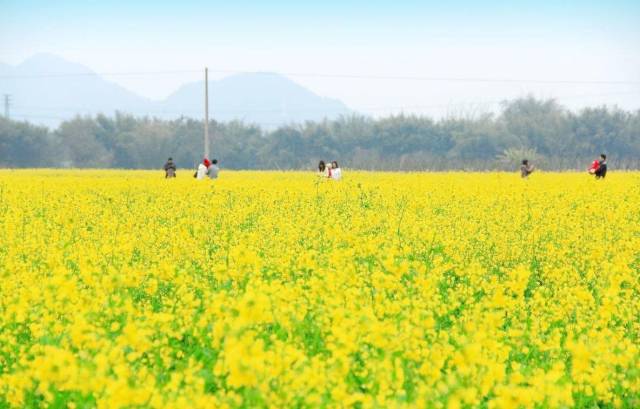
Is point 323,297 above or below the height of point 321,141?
below

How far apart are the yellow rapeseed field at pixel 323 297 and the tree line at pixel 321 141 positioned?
167 ft

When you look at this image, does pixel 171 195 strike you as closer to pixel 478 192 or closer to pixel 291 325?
pixel 478 192

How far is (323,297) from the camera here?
293 inches

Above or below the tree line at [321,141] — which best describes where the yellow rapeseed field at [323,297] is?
below

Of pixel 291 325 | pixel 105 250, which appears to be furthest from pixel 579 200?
pixel 291 325

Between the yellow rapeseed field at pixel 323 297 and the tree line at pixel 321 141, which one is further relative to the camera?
the tree line at pixel 321 141

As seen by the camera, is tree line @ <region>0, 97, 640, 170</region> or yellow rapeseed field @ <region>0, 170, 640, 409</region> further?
tree line @ <region>0, 97, 640, 170</region>

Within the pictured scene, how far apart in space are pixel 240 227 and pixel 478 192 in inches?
318

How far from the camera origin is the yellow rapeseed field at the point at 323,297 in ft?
16.7

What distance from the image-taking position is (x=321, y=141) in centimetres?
7619

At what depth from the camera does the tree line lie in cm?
7262

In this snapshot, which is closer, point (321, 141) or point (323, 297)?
point (323, 297)

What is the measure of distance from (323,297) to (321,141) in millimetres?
69081

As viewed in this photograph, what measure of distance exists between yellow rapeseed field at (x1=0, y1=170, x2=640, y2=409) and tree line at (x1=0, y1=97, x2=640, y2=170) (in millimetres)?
50791
